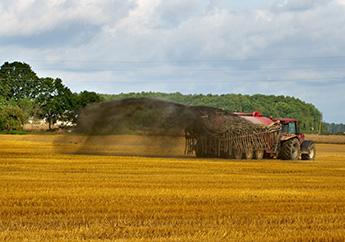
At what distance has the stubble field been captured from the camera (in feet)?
41.5

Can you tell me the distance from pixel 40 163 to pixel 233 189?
34.7 feet

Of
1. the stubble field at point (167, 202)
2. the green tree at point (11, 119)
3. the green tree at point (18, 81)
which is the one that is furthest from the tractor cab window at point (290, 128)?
the green tree at point (18, 81)

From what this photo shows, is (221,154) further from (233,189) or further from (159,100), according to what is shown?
(233,189)

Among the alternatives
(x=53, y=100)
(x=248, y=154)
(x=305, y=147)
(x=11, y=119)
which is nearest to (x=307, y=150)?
(x=305, y=147)

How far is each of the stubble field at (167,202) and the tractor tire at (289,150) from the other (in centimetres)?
727

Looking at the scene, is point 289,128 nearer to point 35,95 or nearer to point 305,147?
point 305,147

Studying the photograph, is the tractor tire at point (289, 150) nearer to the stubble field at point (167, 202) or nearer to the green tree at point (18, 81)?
the stubble field at point (167, 202)

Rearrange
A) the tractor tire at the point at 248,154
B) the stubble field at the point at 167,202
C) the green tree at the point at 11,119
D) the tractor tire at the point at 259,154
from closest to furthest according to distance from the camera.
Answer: the stubble field at the point at 167,202
the tractor tire at the point at 248,154
the tractor tire at the point at 259,154
the green tree at the point at 11,119

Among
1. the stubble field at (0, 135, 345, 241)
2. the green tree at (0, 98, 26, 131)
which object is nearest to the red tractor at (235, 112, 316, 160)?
the stubble field at (0, 135, 345, 241)

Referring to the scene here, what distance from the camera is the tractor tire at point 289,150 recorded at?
119 ft

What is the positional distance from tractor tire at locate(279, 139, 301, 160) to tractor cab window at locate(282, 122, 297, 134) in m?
0.91

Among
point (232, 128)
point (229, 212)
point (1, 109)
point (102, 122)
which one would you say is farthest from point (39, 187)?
point (1, 109)

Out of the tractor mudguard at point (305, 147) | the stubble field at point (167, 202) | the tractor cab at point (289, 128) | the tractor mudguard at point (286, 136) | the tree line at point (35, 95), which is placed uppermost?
the tree line at point (35, 95)

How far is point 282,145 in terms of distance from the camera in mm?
36500
